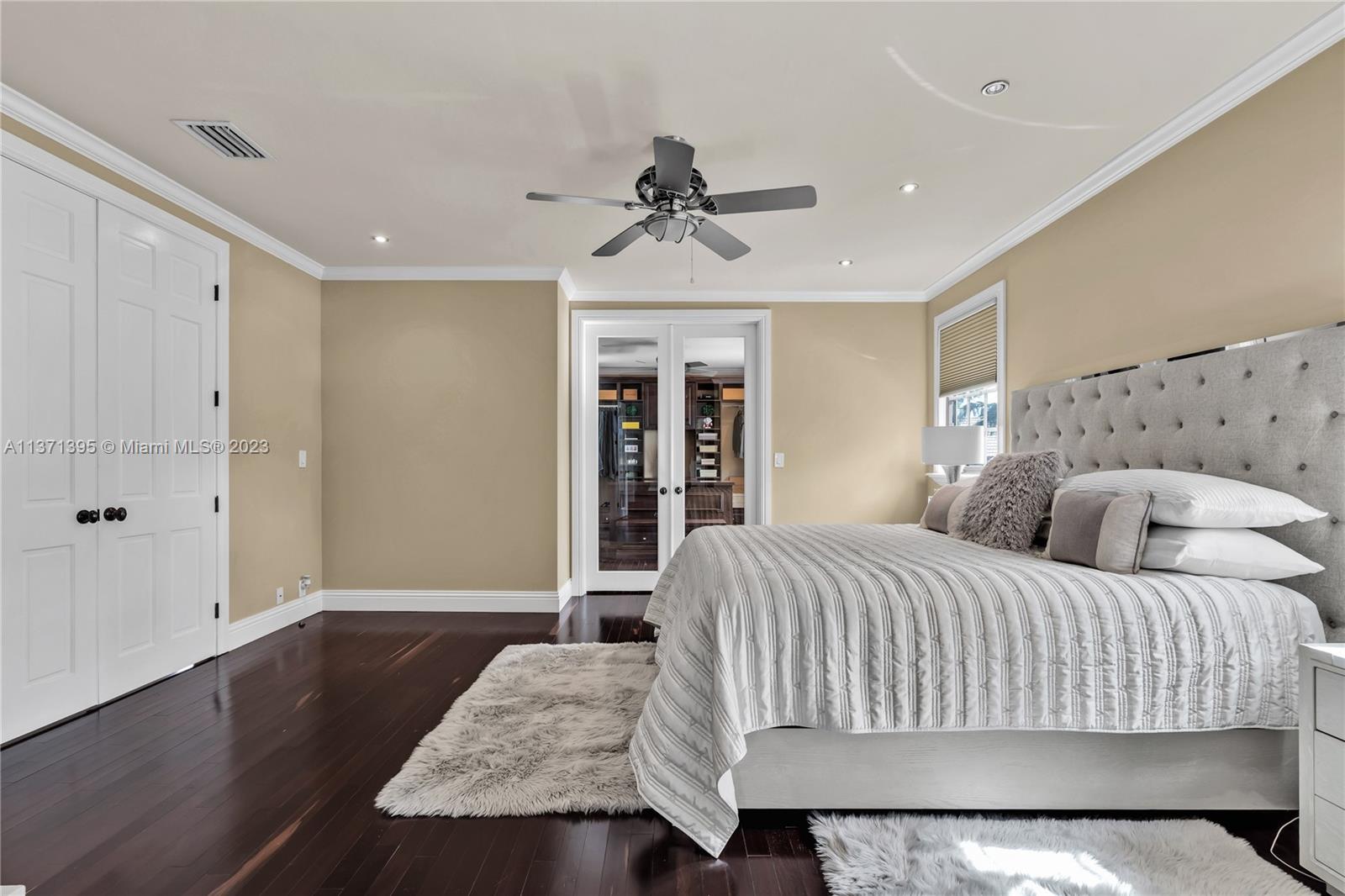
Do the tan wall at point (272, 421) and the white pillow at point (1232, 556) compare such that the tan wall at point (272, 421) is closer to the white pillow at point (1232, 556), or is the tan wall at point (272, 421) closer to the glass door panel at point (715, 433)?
the glass door panel at point (715, 433)

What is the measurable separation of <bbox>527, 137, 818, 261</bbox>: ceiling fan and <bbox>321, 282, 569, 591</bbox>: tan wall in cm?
175

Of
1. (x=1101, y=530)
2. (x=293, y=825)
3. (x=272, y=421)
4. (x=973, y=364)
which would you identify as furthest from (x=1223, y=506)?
(x=272, y=421)

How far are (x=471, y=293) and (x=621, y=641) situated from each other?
8.93 ft

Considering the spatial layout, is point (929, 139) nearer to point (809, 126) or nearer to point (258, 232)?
point (809, 126)

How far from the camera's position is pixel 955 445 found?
370cm

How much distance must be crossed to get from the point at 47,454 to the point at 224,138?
1.51 metres

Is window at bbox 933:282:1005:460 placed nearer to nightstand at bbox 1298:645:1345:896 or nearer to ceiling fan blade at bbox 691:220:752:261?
ceiling fan blade at bbox 691:220:752:261

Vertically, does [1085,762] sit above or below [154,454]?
below

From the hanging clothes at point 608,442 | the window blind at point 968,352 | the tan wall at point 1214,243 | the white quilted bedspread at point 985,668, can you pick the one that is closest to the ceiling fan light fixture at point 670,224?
the white quilted bedspread at point 985,668

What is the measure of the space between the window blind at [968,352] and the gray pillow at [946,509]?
108 cm

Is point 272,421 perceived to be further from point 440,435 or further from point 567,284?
point 567,284

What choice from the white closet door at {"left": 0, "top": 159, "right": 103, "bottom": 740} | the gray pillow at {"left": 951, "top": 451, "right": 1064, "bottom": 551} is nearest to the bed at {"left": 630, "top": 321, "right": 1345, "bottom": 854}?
the gray pillow at {"left": 951, "top": 451, "right": 1064, "bottom": 551}

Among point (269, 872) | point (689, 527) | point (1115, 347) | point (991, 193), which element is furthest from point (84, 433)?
point (1115, 347)

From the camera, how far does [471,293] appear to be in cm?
430
